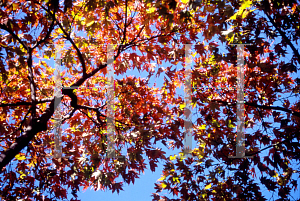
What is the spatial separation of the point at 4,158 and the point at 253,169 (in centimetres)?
433

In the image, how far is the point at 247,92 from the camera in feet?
15.0

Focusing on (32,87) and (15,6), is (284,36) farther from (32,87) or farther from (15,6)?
(15,6)

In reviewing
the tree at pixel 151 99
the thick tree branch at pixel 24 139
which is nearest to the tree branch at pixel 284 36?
the tree at pixel 151 99

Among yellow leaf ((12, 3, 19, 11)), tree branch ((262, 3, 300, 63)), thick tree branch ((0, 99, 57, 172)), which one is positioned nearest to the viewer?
thick tree branch ((0, 99, 57, 172))

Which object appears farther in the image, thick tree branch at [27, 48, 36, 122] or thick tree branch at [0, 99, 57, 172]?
thick tree branch at [27, 48, 36, 122]

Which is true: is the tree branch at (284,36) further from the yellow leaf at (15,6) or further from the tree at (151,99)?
the yellow leaf at (15,6)

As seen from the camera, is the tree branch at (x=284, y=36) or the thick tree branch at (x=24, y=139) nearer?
the thick tree branch at (x=24, y=139)

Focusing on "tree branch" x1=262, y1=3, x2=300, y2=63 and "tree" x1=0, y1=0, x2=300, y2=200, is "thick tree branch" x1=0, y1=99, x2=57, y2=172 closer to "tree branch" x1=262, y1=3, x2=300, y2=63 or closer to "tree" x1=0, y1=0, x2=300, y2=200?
"tree" x1=0, y1=0, x2=300, y2=200

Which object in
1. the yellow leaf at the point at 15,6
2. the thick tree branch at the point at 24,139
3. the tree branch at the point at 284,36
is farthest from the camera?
the yellow leaf at the point at 15,6

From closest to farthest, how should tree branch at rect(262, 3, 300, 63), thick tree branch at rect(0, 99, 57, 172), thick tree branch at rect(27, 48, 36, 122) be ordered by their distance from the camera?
thick tree branch at rect(0, 99, 57, 172) → thick tree branch at rect(27, 48, 36, 122) → tree branch at rect(262, 3, 300, 63)

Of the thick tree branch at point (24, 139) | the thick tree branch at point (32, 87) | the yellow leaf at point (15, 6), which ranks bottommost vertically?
the thick tree branch at point (24, 139)

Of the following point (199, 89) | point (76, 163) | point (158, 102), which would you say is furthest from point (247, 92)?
point (76, 163)

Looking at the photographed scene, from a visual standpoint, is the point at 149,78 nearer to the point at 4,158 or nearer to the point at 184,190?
the point at 184,190

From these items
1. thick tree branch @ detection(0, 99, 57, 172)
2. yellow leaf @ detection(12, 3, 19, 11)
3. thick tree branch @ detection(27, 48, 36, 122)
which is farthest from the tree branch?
yellow leaf @ detection(12, 3, 19, 11)
